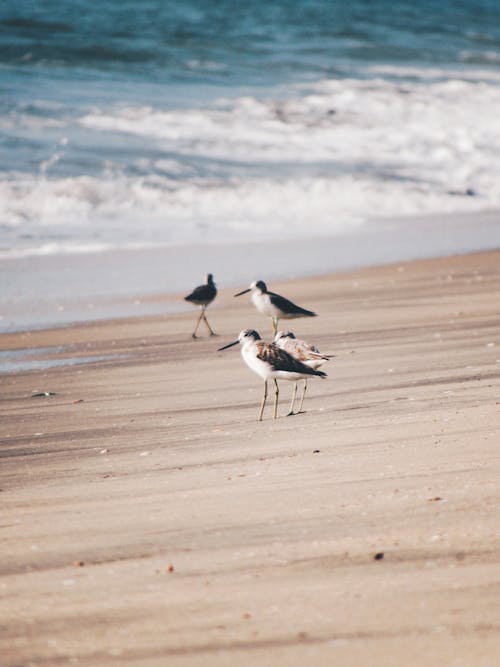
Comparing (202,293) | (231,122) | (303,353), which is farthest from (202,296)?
(231,122)

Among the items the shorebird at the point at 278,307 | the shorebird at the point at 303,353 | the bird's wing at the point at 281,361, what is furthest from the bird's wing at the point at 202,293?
the bird's wing at the point at 281,361

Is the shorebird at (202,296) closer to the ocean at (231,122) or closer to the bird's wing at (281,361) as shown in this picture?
the bird's wing at (281,361)

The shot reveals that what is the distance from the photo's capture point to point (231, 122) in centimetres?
2308

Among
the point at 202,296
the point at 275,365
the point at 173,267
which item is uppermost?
the point at 275,365

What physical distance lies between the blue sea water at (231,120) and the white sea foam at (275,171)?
0.16ft

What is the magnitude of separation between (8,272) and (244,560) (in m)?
9.21

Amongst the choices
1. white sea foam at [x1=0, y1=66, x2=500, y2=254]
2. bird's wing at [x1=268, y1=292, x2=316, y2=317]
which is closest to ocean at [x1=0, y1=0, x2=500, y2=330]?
white sea foam at [x1=0, y1=66, x2=500, y2=254]

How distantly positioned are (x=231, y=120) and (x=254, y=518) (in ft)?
65.2

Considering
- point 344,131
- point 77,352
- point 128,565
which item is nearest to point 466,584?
point 128,565

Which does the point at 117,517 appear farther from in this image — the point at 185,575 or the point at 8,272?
the point at 8,272

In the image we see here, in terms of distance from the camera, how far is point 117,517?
13.4 feet

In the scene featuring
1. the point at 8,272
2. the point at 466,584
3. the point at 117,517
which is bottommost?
the point at 8,272

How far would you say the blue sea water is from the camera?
16797mm

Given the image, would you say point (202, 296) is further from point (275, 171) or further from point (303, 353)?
point (275, 171)
